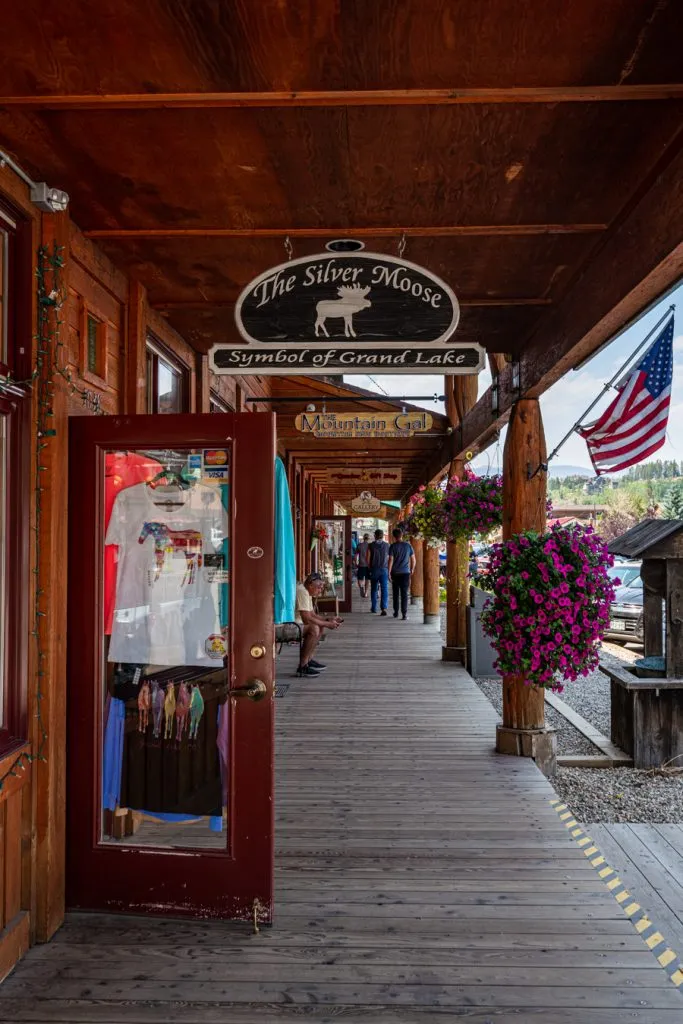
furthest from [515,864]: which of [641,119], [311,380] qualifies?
[311,380]

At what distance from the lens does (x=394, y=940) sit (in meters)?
2.72

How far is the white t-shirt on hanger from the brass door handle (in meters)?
0.37

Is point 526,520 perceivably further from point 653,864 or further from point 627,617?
point 627,617

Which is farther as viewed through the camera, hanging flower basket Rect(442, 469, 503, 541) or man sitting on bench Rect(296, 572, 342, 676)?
man sitting on bench Rect(296, 572, 342, 676)

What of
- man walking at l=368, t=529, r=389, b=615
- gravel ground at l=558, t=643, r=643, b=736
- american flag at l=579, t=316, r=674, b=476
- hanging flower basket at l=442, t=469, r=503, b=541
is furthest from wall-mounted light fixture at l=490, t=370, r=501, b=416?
man walking at l=368, t=529, r=389, b=615

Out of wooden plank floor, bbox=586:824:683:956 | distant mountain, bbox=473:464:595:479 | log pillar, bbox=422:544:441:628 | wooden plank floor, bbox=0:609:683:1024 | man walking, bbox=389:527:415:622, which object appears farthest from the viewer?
log pillar, bbox=422:544:441:628

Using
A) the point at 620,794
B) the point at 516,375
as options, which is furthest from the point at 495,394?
the point at 620,794

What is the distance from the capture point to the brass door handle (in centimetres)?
280

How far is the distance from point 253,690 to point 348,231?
2.16 metres

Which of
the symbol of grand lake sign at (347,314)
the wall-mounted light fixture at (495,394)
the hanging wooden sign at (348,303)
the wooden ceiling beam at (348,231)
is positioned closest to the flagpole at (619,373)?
the wall-mounted light fixture at (495,394)

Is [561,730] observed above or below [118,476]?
below

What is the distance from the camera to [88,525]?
2.95 meters

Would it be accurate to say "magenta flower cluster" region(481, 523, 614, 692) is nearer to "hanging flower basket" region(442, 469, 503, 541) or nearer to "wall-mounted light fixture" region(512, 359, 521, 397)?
"wall-mounted light fixture" region(512, 359, 521, 397)

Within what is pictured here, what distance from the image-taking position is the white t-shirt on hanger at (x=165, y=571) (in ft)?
10.1
